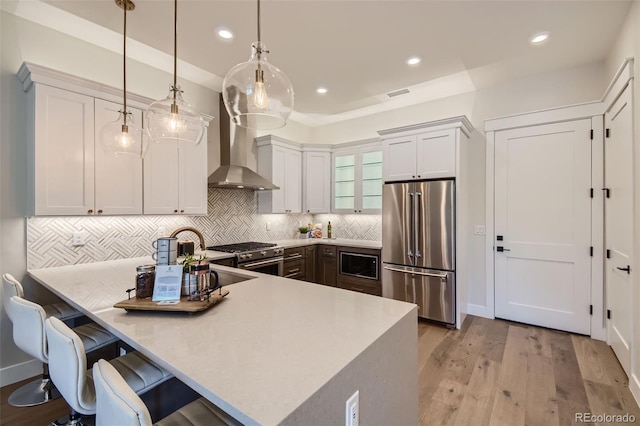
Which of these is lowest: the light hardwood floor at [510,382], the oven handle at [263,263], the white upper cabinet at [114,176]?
the light hardwood floor at [510,382]

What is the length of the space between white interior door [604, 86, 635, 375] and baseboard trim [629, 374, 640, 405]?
18 centimetres

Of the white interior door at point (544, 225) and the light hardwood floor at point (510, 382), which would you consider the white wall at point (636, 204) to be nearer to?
the light hardwood floor at point (510, 382)

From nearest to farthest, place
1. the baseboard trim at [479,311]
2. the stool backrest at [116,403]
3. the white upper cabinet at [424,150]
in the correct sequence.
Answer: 1. the stool backrest at [116,403]
2. the white upper cabinet at [424,150]
3. the baseboard trim at [479,311]

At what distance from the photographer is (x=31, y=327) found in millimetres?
1581

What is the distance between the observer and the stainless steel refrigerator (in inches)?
136

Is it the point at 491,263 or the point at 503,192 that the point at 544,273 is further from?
the point at 503,192

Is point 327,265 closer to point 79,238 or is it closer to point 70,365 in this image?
point 79,238

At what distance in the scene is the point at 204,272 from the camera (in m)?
1.55

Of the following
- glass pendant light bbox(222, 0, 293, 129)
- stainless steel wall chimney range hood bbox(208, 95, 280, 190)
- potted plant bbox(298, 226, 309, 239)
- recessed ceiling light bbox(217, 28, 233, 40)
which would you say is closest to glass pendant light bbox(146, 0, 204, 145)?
glass pendant light bbox(222, 0, 293, 129)

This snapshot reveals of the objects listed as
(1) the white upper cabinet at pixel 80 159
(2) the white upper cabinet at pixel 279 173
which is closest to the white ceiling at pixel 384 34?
(1) the white upper cabinet at pixel 80 159

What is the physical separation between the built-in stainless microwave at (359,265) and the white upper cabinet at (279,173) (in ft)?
3.78

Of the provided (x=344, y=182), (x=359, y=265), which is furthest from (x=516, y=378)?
(x=344, y=182)

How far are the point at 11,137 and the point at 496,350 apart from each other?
4793 mm

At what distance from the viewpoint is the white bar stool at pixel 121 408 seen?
2.37 ft
